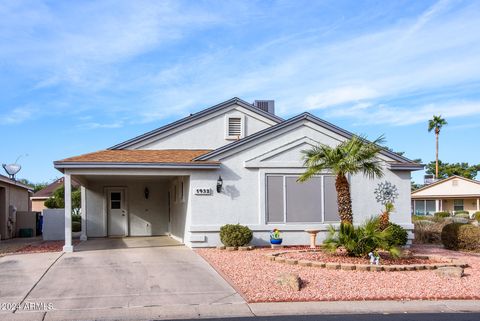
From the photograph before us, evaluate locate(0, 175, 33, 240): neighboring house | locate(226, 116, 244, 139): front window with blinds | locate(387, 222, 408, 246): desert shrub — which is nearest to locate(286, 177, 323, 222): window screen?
locate(387, 222, 408, 246): desert shrub

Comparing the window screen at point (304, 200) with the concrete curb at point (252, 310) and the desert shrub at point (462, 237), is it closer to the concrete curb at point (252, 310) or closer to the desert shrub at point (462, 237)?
the desert shrub at point (462, 237)

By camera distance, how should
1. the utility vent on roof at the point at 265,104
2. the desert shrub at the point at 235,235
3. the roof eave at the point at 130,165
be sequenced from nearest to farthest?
the roof eave at the point at 130,165, the desert shrub at the point at 235,235, the utility vent on roof at the point at 265,104

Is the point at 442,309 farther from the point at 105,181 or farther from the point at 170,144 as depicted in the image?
the point at 105,181

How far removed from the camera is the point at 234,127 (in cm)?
2262

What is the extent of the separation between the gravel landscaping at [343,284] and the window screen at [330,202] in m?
5.09

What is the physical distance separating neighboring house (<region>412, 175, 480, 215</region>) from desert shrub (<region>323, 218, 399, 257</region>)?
119 feet

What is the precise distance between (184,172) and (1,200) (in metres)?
12.1

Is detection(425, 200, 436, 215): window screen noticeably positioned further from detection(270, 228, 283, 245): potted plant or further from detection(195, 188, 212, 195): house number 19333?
detection(195, 188, 212, 195): house number 19333

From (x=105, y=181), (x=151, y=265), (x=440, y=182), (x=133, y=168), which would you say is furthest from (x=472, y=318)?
(x=440, y=182)

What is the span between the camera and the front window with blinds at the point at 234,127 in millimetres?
22516

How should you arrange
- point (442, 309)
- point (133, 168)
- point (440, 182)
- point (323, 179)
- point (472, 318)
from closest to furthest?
point (472, 318)
point (442, 309)
point (133, 168)
point (323, 179)
point (440, 182)

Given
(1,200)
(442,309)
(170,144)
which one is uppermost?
(170,144)

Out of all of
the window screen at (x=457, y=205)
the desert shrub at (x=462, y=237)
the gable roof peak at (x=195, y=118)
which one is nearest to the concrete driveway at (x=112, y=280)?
the gable roof peak at (x=195, y=118)

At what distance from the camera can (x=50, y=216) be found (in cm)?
2241
